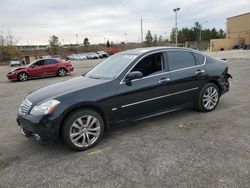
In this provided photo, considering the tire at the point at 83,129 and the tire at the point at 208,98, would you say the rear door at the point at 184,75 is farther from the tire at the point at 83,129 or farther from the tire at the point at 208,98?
the tire at the point at 83,129

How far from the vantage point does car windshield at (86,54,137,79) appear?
460cm

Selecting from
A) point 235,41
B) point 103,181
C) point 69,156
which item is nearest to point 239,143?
point 103,181

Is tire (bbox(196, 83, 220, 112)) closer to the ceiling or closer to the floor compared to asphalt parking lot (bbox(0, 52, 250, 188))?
closer to the ceiling

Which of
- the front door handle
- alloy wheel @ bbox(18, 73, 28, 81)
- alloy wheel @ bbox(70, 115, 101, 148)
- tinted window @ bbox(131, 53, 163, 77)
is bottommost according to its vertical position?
alloy wheel @ bbox(18, 73, 28, 81)

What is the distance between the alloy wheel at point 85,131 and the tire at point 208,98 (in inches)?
99.8

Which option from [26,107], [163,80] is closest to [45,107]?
[26,107]

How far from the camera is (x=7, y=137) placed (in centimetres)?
480

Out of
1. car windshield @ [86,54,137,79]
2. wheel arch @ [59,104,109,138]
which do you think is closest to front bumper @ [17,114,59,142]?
wheel arch @ [59,104,109,138]

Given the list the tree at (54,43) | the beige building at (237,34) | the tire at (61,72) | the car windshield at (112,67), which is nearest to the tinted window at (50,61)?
the tire at (61,72)

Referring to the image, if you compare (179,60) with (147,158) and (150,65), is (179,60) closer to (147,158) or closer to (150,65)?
(150,65)

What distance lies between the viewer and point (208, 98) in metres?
5.60

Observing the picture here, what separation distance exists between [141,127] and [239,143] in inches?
70.7

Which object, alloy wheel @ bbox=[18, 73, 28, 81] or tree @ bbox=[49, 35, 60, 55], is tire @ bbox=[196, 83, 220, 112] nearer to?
alloy wheel @ bbox=[18, 73, 28, 81]

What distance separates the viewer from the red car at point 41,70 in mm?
15695
